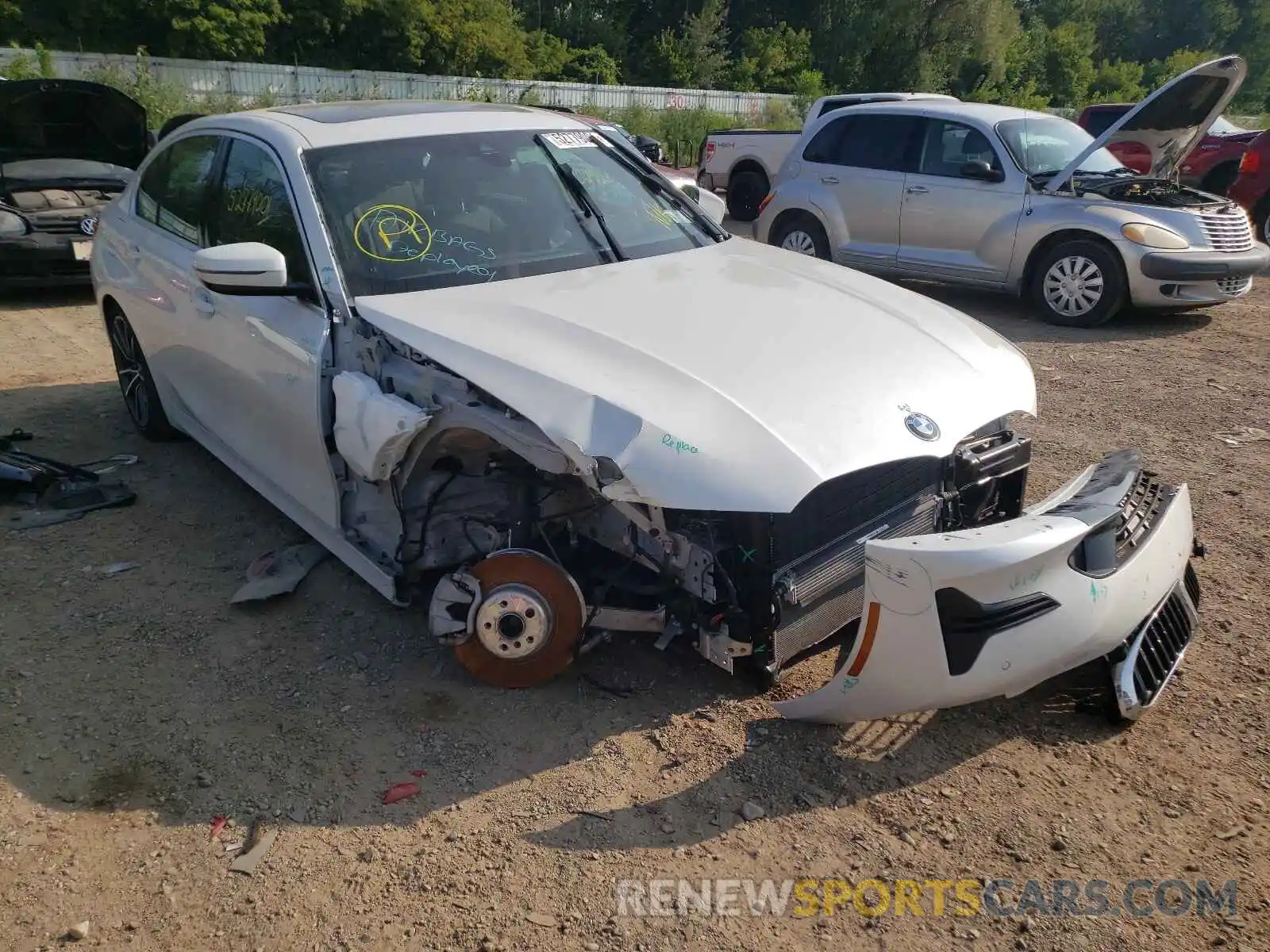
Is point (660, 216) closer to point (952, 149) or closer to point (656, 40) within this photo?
point (952, 149)

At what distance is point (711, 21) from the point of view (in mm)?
42719

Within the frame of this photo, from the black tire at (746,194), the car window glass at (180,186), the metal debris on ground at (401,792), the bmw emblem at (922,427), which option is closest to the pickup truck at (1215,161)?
the black tire at (746,194)

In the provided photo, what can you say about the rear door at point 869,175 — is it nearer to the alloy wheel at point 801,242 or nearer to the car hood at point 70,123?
the alloy wheel at point 801,242

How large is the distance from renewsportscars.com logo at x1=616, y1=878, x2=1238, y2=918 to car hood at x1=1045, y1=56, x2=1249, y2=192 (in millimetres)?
7219

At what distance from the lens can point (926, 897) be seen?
2.47 m

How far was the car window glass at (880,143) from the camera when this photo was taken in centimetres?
934

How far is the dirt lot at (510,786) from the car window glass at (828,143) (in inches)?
266

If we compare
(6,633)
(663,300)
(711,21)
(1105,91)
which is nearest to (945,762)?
(663,300)

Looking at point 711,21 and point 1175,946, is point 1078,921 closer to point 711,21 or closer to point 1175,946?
point 1175,946

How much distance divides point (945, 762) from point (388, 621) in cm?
205

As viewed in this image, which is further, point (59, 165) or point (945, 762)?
point (59, 165)

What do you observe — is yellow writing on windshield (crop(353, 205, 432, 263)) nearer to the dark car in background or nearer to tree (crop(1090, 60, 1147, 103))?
the dark car in background

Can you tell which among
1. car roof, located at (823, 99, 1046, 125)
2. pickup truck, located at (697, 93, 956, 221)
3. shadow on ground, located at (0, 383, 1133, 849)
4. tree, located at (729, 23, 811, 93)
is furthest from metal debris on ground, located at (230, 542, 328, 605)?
tree, located at (729, 23, 811, 93)

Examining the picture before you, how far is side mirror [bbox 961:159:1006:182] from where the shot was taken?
8.67 m
